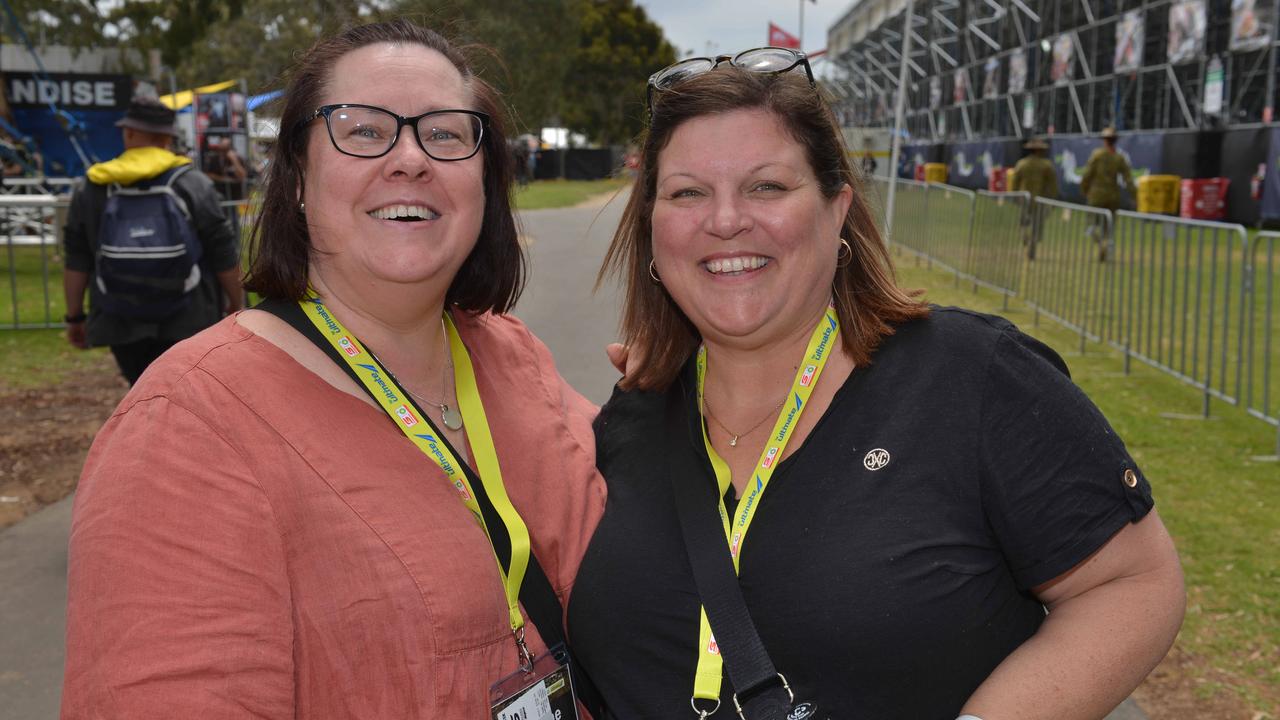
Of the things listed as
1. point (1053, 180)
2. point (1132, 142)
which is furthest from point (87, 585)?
point (1132, 142)

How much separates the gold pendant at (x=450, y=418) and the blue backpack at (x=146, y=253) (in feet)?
13.0

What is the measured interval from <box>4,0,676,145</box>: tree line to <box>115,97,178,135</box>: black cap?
2365 cm

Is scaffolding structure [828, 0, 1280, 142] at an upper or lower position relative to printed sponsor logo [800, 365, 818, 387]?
upper

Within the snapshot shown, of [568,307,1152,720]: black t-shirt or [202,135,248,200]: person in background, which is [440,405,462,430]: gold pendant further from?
[202,135,248,200]: person in background

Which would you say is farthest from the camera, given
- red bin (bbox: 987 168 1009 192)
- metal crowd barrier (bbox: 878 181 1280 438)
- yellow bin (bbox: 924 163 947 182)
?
yellow bin (bbox: 924 163 947 182)

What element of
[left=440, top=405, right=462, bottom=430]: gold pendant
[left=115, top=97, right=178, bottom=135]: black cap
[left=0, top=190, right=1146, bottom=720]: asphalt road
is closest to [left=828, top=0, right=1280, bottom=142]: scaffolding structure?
[left=440, top=405, right=462, bottom=430]: gold pendant

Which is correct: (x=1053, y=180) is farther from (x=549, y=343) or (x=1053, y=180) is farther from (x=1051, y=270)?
(x=549, y=343)

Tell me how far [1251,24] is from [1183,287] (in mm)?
17820

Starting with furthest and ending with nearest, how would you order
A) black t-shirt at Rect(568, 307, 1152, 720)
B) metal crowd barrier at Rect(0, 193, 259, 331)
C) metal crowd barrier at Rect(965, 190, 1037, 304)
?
1. metal crowd barrier at Rect(965, 190, 1037, 304)
2. metal crowd barrier at Rect(0, 193, 259, 331)
3. black t-shirt at Rect(568, 307, 1152, 720)

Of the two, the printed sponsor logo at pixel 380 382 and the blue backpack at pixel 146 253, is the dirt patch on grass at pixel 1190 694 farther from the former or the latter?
the blue backpack at pixel 146 253

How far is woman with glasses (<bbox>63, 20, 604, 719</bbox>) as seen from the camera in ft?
5.32

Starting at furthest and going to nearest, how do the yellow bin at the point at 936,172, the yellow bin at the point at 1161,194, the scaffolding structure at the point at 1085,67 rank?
the yellow bin at the point at 936,172 < the scaffolding structure at the point at 1085,67 < the yellow bin at the point at 1161,194

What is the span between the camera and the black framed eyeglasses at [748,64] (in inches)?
92.8

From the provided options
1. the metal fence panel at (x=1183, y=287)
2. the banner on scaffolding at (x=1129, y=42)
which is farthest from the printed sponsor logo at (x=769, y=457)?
the banner on scaffolding at (x=1129, y=42)
